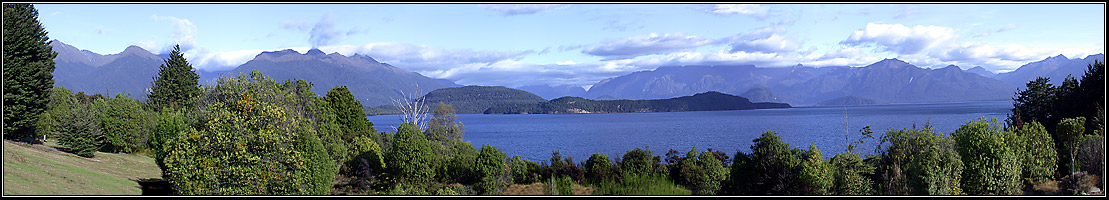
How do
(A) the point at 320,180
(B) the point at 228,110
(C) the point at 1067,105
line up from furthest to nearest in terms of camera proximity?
(C) the point at 1067,105 < (A) the point at 320,180 < (B) the point at 228,110

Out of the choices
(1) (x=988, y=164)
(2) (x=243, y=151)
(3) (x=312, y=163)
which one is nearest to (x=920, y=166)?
(1) (x=988, y=164)

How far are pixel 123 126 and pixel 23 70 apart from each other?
9.47 meters

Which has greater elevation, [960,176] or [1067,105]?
[1067,105]

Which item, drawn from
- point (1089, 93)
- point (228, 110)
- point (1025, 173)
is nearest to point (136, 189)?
point (228, 110)

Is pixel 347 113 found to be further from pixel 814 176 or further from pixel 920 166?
pixel 920 166

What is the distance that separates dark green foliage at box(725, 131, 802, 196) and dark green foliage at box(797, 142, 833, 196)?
37 cm

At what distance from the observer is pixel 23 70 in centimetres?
3494

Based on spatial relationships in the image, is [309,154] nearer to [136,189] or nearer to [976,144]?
[136,189]

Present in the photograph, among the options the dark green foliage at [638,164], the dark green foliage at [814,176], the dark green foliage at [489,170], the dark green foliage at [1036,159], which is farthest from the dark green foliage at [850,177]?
the dark green foliage at [489,170]

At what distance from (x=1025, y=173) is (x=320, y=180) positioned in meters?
33.0

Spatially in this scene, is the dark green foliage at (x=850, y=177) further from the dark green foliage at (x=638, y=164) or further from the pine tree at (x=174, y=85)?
the pine tree at (x=174, y=85)

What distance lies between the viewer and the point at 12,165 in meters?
22.5

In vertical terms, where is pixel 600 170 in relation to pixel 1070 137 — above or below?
below

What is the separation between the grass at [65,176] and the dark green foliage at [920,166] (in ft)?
104
